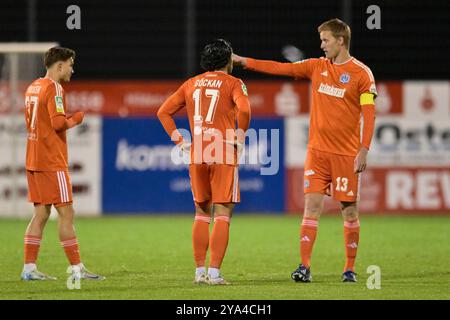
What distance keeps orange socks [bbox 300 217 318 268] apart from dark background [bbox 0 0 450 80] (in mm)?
10924

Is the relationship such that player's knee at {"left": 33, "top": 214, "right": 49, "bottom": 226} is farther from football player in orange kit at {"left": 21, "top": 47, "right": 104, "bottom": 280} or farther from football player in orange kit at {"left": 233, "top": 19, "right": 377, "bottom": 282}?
football player in orange kit at {"left": 233, "top": 19, "right": 377, "bottom": 282}

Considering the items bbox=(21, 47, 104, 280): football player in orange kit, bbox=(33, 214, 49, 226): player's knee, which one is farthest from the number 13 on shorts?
bbox=(33, 214, 49, 226): player's knee

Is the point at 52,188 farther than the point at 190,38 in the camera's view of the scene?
No

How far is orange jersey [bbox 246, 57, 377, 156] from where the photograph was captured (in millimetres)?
9586

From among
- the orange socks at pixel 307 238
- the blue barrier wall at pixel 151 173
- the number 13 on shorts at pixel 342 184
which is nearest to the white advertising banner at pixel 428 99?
the blue barrier wall at pixel 151 173

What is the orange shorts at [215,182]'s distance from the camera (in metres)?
9.27

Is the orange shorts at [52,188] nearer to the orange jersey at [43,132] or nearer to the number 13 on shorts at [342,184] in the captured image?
the orange jersey at [43,132]

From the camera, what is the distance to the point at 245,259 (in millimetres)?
11867

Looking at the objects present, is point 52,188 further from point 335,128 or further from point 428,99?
point 428,99

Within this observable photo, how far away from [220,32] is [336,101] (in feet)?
36.4

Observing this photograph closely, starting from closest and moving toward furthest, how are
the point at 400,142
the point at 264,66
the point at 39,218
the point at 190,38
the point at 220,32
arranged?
the point at 264,66 < the point at 39,218 < the point at 400,142 < the point at 190,38 < the point at 220,32

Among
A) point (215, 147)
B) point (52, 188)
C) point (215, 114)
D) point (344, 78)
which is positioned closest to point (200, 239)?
point (215, 147)

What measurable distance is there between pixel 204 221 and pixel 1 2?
12.3m
